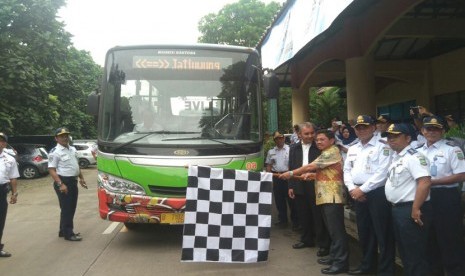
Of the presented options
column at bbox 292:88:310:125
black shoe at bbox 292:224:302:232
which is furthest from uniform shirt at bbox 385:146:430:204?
column at bbox 292:88:310:125

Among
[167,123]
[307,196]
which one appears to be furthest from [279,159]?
[167,123]

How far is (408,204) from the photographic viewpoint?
Answer: 4.16 meters

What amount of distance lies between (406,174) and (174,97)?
3403mm

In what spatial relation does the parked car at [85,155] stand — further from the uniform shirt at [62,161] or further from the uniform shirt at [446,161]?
the uniform shirt at [446,161]

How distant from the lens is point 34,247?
6.85 metres

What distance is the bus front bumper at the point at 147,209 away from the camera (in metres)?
5.96

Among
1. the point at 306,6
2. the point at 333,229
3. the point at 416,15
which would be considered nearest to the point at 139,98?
the point at 333,229

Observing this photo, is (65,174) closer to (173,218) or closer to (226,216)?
(173,218)

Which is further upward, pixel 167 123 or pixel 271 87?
pixel 271 87

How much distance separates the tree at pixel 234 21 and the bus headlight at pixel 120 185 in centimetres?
2742

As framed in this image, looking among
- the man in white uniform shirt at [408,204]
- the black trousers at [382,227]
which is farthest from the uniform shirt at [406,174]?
the black trousers at [382,227]

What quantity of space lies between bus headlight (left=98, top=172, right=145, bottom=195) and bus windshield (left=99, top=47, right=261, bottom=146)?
517 millimetres

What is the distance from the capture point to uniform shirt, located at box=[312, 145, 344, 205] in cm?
525

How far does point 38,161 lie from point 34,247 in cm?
1376
